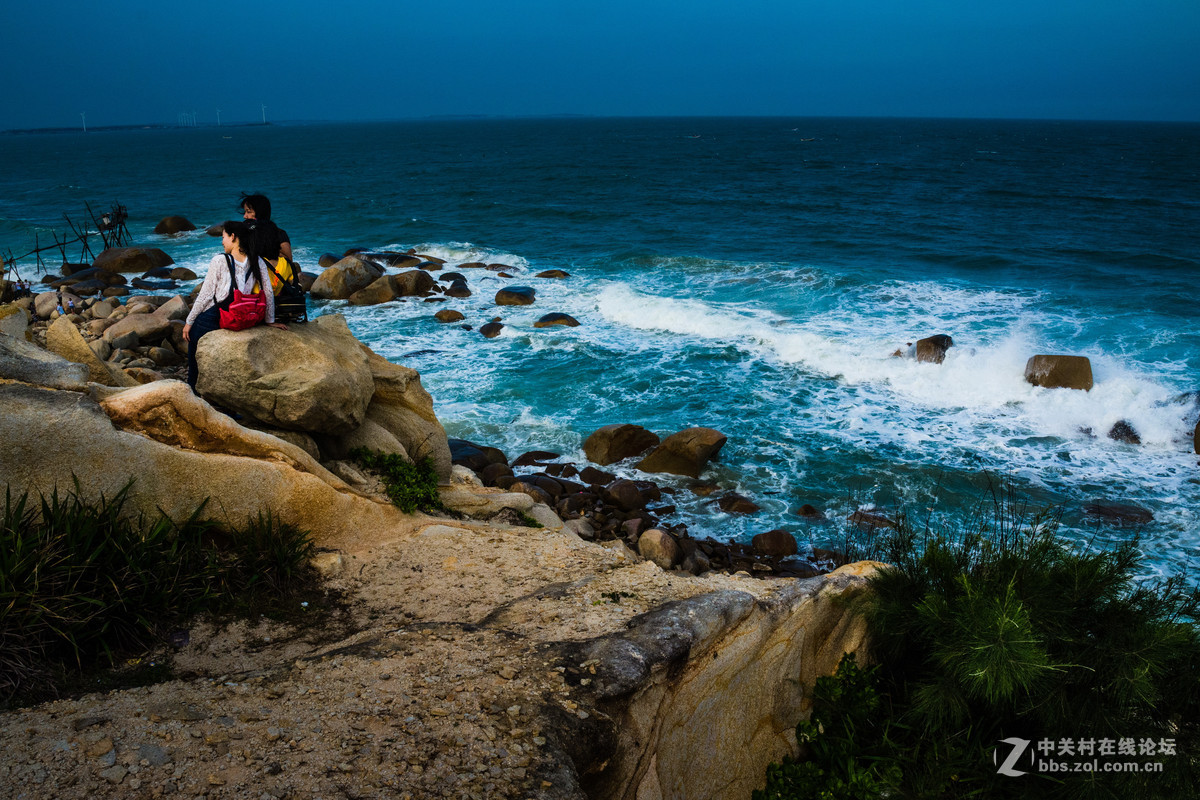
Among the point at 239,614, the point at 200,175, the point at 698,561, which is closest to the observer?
the point at 239,614

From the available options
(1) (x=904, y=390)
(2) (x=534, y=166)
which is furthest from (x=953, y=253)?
(2) (x=534, y=166)

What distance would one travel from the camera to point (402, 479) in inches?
359

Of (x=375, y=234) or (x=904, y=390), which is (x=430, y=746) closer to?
(x=904, y=390)

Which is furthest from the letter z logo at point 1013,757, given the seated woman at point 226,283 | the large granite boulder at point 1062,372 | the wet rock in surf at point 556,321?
the wet rock in surf at point 556,321

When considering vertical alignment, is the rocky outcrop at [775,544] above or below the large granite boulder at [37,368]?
below

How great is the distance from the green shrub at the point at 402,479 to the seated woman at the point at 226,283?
6.45 feet

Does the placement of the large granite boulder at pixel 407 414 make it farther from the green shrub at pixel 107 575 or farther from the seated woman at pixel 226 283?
the green shrub at pixel 107 575

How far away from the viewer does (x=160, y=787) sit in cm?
429

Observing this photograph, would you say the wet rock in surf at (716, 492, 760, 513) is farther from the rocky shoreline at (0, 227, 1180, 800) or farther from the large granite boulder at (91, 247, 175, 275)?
the large granite boulder at (91, 247, 175, 275)

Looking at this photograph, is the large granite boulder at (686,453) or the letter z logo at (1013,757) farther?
the large granite boulder at (686,453)

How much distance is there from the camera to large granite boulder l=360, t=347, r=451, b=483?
405 inches

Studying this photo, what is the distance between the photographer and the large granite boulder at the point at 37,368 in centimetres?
677

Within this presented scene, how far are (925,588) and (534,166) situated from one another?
7634cm

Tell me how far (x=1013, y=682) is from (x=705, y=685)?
2266mm
